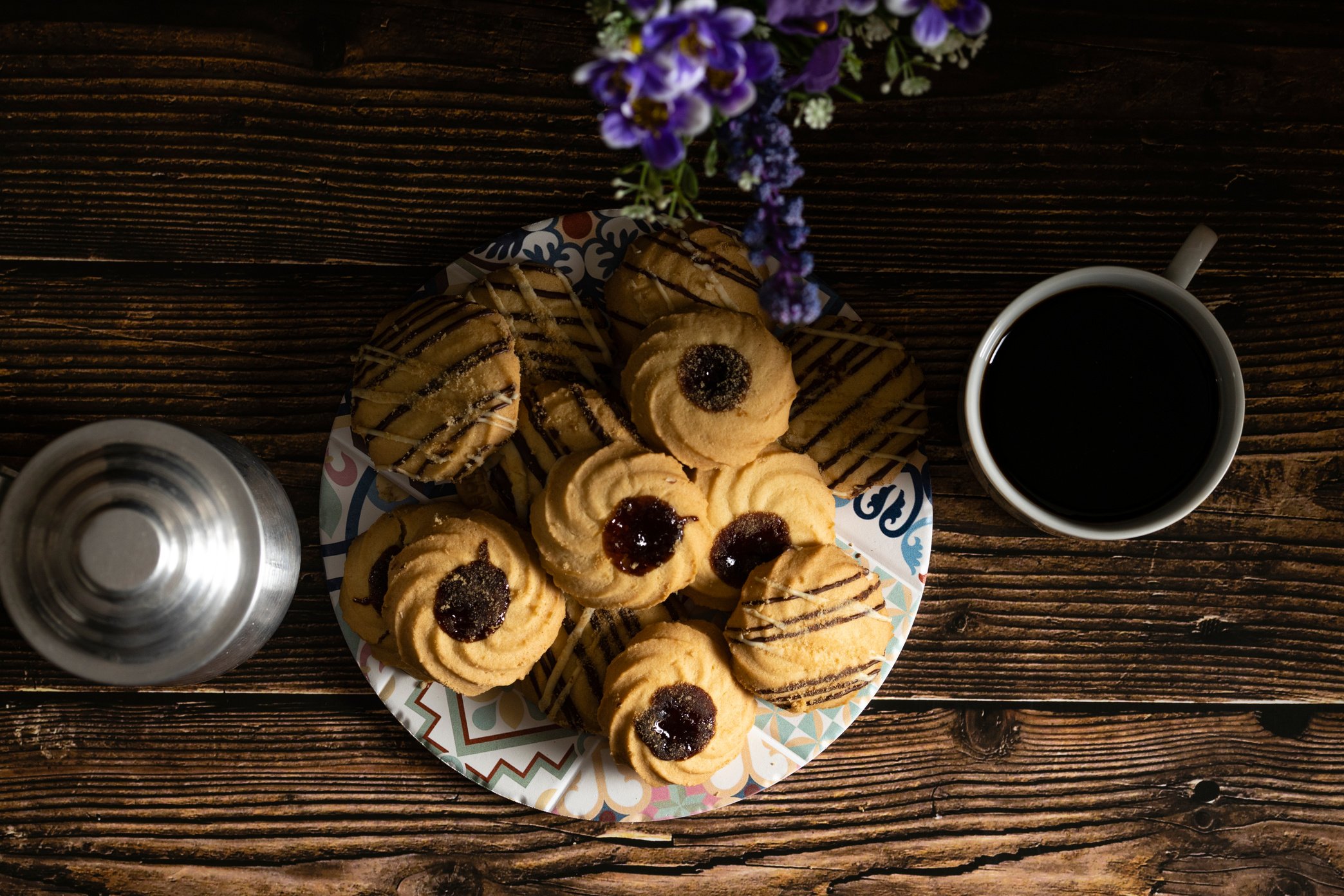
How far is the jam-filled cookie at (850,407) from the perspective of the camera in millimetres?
1284

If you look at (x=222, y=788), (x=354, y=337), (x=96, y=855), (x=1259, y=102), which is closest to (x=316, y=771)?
(x=222, y=788)

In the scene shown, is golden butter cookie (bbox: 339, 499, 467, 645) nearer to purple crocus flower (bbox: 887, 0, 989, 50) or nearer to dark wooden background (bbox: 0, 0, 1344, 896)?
dark wooden background (bbox: 0, 0, 1344, 896)

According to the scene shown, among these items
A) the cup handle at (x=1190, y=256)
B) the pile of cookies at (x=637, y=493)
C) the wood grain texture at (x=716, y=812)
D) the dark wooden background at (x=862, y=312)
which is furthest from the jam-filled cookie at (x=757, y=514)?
the cup handle at (x=1190, y=256)

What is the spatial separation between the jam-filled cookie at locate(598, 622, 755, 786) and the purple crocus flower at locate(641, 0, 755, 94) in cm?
75

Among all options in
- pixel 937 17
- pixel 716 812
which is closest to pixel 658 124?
pixel 937 17

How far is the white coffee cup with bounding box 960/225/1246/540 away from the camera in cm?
114

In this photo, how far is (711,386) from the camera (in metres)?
1.20

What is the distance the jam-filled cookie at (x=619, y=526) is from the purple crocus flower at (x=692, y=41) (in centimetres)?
56

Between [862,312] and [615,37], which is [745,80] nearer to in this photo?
[615,37]

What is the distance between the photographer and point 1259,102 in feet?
4.63

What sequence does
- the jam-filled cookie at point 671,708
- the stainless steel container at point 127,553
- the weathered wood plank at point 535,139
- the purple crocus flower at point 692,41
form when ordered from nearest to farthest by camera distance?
the purple crocus flower at point 692,41, the stainless steel container at point 127,553, the jam-filled cookie at point 671,708, the weathered wood plank at point 535,139

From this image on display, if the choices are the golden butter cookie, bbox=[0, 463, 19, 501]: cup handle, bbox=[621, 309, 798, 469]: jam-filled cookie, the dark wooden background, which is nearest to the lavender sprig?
bbox=[621, 309, 798, 469]: jam-filled cookie

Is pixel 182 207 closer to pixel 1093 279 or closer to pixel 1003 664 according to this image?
pixel 1093 279

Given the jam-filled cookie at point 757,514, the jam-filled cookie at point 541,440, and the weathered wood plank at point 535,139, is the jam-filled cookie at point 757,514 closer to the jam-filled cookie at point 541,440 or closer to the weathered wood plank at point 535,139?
the jam-filled cookie at point 541,440
